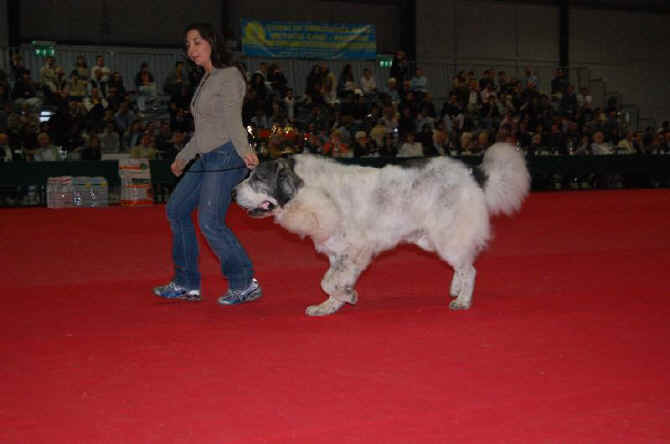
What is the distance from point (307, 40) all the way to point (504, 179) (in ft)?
65.7

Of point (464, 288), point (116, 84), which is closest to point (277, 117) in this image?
point (116, 84)

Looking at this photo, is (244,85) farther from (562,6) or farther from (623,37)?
(623,37)

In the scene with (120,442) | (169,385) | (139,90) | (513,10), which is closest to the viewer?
(120,442)

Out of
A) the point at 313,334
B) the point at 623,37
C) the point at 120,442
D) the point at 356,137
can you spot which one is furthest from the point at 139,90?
the point at 623,37

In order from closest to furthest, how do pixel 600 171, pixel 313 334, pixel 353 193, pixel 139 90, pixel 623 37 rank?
1. pixel 313 334
2. pixel 353 193
3. pixel 139 90
4. pixel 600 171
5. pixel 623 37

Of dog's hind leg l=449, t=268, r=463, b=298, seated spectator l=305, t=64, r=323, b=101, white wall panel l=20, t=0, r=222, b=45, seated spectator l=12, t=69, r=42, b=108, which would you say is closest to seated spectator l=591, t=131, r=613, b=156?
seated spectator l=305, t=64, r=323, b=101

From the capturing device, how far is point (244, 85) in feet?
19.5

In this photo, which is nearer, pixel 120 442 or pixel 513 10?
pixel 120 442

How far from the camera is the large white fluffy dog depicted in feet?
18.6

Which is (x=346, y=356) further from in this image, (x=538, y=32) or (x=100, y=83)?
(x=538, y=32)

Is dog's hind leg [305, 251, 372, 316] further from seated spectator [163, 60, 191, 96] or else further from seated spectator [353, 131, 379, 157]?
seated spectator [163, 60, 191, 96]

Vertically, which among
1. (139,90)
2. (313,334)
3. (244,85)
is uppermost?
(139,90)

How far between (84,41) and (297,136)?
9.93 m

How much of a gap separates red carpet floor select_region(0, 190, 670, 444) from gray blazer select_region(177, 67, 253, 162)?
54.1 inches
